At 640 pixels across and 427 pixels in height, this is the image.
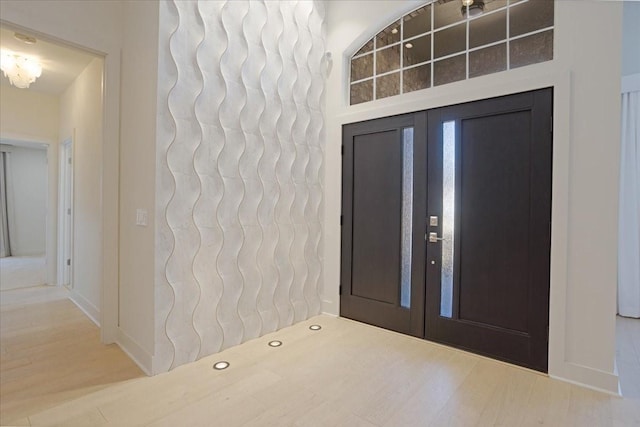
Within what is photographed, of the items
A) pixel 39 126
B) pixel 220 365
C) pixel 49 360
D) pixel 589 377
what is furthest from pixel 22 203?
pixel 589 377

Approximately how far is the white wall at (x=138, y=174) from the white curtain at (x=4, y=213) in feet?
24.3

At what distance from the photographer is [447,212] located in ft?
9.77

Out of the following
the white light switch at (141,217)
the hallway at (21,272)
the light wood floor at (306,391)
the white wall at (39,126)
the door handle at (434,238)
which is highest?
the white wall at (39,126)

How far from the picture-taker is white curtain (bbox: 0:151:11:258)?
Answer: 7656 millimetres

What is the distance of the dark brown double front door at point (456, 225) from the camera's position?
2533mm

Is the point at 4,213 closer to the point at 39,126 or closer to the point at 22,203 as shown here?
the point at 22,203

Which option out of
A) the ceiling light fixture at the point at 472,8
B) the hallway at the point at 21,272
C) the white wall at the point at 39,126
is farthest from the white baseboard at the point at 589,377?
the hallway at the point at 21,272

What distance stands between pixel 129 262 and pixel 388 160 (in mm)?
2606

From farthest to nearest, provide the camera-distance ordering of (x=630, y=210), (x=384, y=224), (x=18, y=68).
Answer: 1. (x=630, y=210)
2. (x=18, y=68)
3. (x=384, y=224)

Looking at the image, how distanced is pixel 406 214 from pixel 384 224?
0.26 m

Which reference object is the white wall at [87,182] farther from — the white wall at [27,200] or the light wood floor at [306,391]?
the white wall at [27,200]

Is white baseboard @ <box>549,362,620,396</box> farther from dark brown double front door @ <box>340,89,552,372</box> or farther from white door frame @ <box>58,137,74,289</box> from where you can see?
white door frame @ <box>58,137,74,289</box>

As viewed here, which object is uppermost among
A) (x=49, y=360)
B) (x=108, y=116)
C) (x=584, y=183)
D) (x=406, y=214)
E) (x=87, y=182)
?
(x=108, y=116)

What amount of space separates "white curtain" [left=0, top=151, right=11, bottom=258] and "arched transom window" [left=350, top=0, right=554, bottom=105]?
878cm
